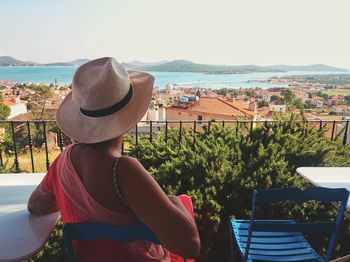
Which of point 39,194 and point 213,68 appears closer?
point 39,194

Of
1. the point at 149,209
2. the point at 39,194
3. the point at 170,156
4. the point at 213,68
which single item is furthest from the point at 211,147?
the point at 213,68

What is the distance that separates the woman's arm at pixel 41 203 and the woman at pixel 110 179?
0.39 feet

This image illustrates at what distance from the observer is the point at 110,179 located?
973mm

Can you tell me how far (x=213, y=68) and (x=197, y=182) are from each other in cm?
5001

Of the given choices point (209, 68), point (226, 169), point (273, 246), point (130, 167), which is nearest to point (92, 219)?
point (130, 167)

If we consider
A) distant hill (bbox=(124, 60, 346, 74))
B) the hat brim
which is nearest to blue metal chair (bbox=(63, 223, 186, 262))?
the hat brim

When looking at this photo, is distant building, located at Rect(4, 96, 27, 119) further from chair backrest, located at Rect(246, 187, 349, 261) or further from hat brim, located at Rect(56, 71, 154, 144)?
chair backrest, located at Rect(246, 187, 349, 261)

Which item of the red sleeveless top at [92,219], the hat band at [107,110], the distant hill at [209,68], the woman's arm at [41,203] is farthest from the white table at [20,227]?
the distant hill at [209,68]

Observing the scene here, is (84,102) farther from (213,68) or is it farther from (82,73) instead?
(213,68)

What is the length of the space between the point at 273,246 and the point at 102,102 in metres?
1.27

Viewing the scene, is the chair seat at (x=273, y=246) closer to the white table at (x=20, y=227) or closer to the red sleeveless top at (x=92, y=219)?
the red sleeveless top at (x=92, y=219)

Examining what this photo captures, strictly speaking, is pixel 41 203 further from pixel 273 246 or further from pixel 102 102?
pixel 273 246

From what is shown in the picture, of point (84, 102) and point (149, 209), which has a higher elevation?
point (84, 102)

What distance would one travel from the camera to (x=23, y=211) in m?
1.38
